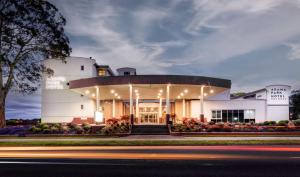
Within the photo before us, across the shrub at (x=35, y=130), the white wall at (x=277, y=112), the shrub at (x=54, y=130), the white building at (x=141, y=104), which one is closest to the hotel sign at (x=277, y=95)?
the white building at (x=141, y=104)

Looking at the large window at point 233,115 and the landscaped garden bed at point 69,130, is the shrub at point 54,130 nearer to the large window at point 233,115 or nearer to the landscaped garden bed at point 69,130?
the landscaped garden bed at point 69,130

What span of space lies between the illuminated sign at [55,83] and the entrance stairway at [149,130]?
2311 centimetres

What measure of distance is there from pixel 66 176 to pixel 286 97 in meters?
52.6

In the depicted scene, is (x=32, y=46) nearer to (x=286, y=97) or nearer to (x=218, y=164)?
(x=218, y=164)

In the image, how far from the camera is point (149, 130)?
34.8 m

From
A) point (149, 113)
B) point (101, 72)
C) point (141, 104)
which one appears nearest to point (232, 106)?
point (149, 113)

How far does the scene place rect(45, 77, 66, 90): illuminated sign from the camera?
55.7 metres

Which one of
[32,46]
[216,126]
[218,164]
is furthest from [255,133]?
[32,46]

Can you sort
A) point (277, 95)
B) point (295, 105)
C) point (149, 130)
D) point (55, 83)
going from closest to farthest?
point (149, 130) < point (55, 83) < point (277, 95) < point (295, 105)

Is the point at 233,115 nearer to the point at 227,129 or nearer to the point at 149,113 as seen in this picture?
the point at 149,113

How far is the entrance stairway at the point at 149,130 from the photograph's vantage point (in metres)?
34.1

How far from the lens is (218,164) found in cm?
1230

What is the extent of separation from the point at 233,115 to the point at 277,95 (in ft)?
27.1

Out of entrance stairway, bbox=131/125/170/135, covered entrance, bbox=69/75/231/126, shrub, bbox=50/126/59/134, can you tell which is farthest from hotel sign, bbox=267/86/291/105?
shrub, bbox=50/126/59/134
